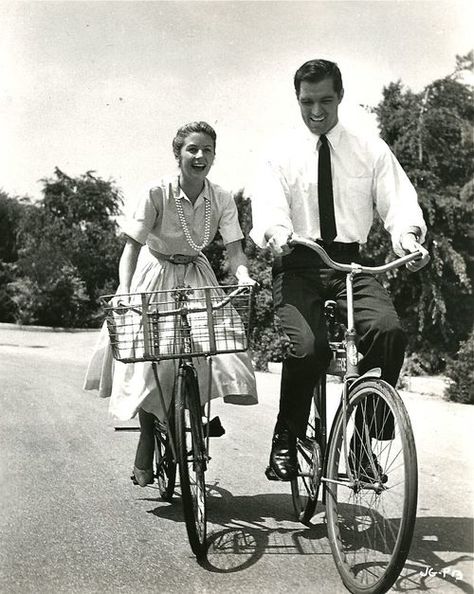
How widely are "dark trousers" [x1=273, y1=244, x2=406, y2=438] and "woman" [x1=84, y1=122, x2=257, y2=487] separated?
40 centimetres

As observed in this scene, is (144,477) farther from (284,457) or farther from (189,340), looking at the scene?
(189,340)

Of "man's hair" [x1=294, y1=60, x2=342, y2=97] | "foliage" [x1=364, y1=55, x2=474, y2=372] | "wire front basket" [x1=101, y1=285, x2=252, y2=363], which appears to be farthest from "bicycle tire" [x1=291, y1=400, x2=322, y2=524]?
"foliage" [x1=364, y1=55, x2=474, y2=372]

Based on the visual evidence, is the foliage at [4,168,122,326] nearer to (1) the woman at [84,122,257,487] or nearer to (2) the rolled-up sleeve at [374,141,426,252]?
(1) the woman at [84,122,257,487]

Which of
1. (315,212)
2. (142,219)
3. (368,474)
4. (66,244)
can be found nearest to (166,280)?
(142,219)

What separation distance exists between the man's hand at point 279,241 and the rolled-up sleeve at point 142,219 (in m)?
0.96

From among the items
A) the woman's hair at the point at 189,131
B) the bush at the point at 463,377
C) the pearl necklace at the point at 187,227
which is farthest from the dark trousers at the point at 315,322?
the bush at the point at 463,377

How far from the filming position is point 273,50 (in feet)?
15.3

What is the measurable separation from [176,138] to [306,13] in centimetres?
107

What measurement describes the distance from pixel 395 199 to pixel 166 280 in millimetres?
1422

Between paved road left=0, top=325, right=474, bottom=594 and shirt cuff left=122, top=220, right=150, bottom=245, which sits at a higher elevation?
shirt cuff left=122, top=220, right=150, bottom=245

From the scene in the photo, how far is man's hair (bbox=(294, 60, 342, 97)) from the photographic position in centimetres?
368

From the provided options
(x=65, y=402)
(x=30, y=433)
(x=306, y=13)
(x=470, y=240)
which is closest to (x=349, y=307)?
(x=306, y=13)

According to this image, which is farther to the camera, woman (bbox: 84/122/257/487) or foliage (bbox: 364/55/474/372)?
foliage (bbox: 364/55/474/372)

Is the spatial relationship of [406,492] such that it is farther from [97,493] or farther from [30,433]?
[30,433]
